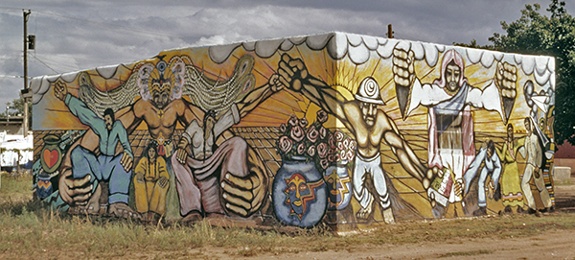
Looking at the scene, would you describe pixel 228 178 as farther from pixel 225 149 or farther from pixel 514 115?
pixel 514 115

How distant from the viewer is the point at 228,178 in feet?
57.1

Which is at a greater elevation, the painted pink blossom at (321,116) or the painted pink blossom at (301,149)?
the painted pink blossom at (321,116)

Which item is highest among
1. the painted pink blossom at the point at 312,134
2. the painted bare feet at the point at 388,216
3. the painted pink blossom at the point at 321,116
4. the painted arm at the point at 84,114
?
the painted arm at the point at 84,114

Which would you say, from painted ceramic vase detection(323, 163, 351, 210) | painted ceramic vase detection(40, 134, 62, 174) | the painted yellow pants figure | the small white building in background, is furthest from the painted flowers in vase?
the small white building in background

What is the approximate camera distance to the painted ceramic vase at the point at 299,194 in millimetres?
15922

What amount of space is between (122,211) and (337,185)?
645cm

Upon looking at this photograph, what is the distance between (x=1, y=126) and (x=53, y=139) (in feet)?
123

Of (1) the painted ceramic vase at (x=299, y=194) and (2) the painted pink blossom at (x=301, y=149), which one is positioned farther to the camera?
(2) the painted pink blossom at (x=301, y=149)

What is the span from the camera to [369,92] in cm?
1644

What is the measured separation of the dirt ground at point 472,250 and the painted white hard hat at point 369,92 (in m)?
3.01

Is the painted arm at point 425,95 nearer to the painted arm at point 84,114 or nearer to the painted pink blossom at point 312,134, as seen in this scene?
the painted pink blossom at point 312,134

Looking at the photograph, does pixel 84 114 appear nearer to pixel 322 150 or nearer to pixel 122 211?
pixel 122 211

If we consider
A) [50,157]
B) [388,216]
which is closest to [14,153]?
[50,157]

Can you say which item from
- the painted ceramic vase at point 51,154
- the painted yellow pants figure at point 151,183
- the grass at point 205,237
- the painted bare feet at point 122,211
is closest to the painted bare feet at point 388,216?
the grass at point 205,237
